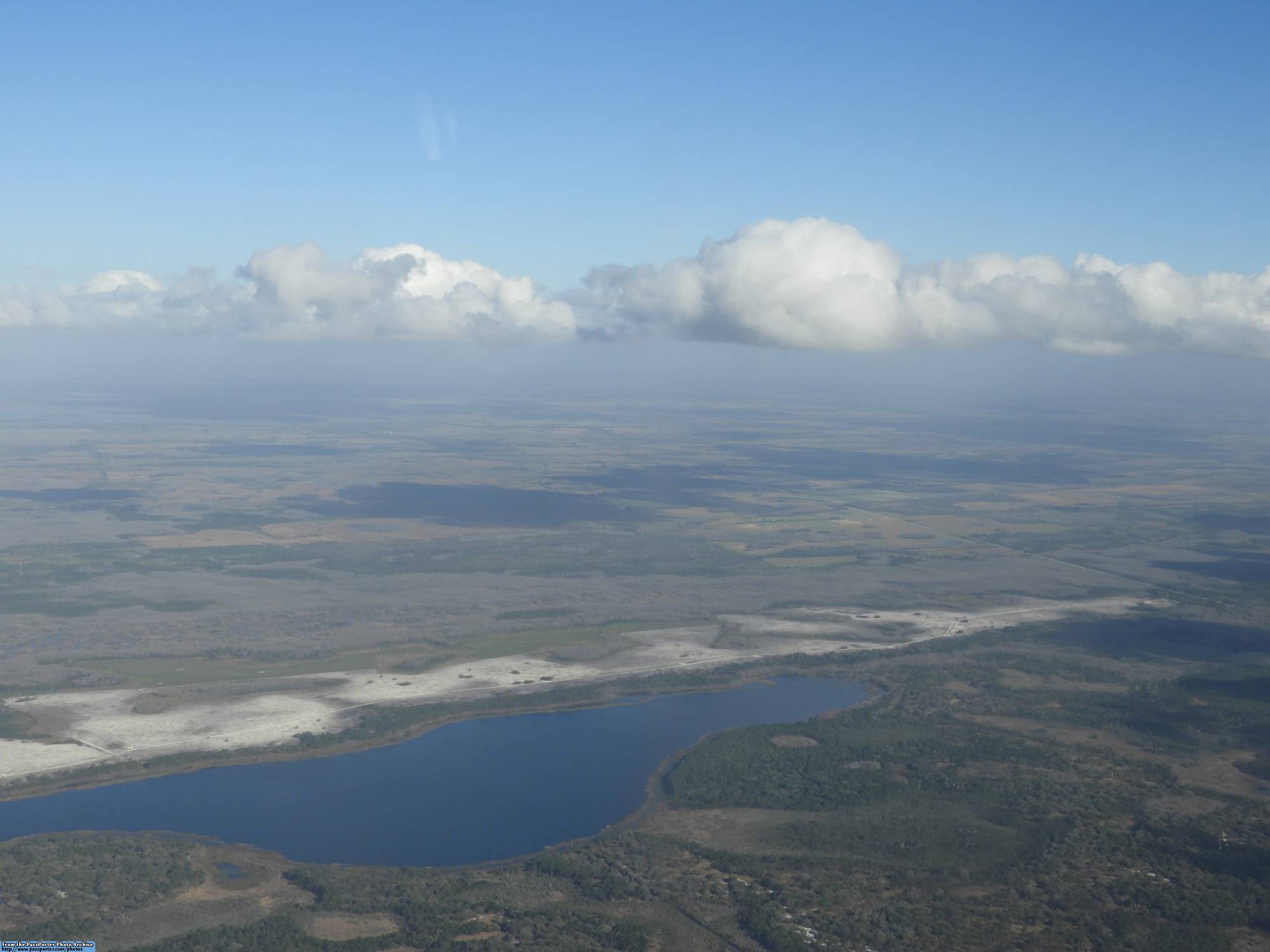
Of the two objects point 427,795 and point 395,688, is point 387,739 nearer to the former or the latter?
point 427,795

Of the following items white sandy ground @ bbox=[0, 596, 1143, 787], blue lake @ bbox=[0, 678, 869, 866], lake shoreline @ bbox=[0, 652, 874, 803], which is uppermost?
white sandy ground @ bbox=[0, 596, 1143, 787]

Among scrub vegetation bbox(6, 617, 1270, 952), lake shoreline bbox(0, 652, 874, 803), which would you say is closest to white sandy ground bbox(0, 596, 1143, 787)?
lake shoreline bbox(0, 652, 874, 803)

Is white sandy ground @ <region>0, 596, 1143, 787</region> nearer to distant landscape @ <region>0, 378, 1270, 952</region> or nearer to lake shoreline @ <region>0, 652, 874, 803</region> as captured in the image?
distant landscape @ <region>0, 378, 1270, 952</region>

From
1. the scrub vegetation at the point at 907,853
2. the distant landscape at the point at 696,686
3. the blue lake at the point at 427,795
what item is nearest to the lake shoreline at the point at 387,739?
the distant landscape at the point at 696,686

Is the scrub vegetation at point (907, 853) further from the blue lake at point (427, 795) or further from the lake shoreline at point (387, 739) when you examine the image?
the lake shoreline at point (387, 739)

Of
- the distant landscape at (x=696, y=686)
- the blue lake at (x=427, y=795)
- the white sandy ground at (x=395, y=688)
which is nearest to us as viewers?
the distant landscape at (x=696, y=686)

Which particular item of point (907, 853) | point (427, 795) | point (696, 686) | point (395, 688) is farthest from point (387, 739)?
point (907, 853)

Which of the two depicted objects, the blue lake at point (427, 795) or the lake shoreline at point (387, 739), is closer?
the blue lake at point (427, 795)
